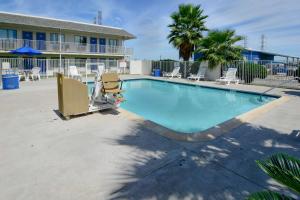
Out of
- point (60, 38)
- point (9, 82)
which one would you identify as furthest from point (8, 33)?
point (9, 82)

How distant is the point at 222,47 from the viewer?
17.1 m

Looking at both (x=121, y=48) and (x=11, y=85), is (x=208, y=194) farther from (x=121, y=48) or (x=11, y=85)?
(x=121, y=48)

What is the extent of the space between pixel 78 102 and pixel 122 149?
9.45ft

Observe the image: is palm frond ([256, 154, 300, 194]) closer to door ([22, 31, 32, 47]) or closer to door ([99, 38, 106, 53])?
door ([22, 31, 32, 47])

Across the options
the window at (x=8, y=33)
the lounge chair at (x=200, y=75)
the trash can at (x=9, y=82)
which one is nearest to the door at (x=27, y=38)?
the window at (x=8, y=33)

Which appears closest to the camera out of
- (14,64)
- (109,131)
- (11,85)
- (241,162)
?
(241,162)

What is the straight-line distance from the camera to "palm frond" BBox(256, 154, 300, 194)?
4.82 feet

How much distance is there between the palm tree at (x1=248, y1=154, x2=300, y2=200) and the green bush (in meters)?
16.1

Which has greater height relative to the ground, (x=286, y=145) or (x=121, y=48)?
(x=121, y=48)

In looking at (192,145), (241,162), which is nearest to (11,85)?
(192,145)

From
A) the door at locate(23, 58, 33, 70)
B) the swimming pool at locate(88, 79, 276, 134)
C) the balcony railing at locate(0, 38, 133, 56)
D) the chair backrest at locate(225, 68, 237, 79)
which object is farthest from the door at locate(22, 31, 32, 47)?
the chair backrest at locate(225, 68, 237, 79)

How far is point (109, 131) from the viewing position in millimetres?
5559

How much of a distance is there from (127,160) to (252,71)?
15037 millimetres

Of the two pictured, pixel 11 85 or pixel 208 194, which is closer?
pixel 208 194
